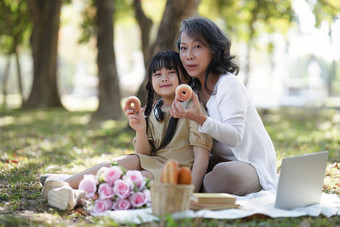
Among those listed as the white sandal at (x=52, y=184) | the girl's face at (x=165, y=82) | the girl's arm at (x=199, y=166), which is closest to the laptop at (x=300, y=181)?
Answer: the girl's arm at (x=199, y=166)

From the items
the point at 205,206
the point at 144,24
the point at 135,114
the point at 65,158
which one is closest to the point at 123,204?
the point at 205,206

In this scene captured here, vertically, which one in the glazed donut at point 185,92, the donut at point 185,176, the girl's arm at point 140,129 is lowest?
the donut at point 185,176

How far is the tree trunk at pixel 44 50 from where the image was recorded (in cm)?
1599

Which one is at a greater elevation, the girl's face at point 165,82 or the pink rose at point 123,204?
the girl's face at point 165,82

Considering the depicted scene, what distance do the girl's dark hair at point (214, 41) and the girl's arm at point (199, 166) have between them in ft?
1.85

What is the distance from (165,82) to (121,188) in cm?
102

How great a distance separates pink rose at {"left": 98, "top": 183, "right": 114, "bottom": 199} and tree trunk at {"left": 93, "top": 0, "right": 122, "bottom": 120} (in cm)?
922

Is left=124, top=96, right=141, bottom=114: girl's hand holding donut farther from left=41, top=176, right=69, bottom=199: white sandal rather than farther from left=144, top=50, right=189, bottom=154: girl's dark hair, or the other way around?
left=41, top=176, right=69, bottom=199: white sandal

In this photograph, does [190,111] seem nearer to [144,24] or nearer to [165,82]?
[165,82]

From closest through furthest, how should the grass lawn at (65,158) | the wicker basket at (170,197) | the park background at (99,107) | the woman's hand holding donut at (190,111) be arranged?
the wicker basket at (170,197), the grass lawn at (65,158), the woman's hand holding donut at (190,111), the park background at (99,107)

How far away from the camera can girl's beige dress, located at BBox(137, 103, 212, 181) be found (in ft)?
11.6

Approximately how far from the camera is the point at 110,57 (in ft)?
39.7

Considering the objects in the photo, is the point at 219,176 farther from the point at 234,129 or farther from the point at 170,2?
the point at 170,2

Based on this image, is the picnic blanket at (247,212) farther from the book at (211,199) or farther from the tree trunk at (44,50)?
the tree trunk at (44,50)
